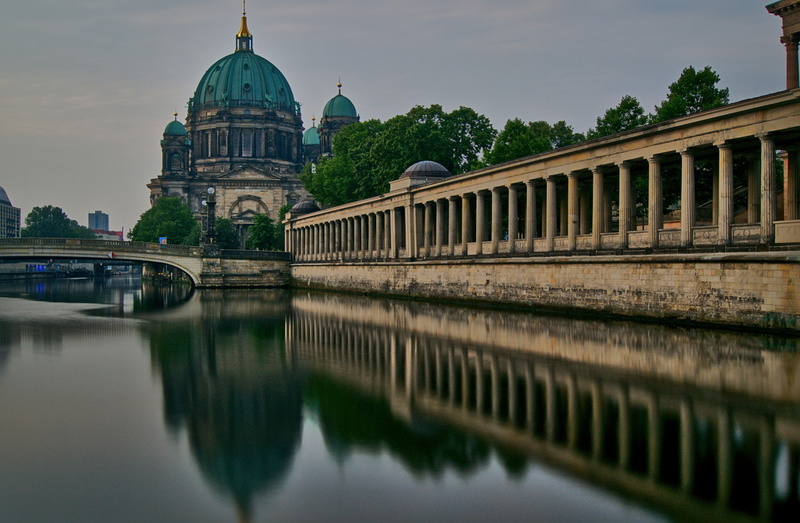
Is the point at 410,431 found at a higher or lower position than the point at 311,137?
lower

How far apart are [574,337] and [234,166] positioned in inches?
5475

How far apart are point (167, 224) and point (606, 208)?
10188cm

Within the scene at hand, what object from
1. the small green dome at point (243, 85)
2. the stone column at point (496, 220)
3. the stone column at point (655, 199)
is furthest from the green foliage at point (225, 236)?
the stone column at point (655, 199)

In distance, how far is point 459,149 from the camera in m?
71.4

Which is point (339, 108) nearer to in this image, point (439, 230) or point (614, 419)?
point (439, 230)

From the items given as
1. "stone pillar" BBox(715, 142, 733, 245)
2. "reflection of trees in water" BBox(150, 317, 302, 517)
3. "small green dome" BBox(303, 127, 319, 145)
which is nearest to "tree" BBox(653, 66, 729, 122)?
"stone pillar" BBox(715, 142, 733, 245)

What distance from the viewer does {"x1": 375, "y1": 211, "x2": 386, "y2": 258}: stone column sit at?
63.1 meters

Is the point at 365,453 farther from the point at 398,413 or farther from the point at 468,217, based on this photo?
the point at 468,217

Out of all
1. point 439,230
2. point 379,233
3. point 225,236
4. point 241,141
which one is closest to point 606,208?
point 439,230

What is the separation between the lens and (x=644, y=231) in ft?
108

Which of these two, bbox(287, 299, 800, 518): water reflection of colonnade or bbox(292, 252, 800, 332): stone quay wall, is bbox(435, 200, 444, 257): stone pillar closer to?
bbox(292, 252, 800, 332): stone quay wall

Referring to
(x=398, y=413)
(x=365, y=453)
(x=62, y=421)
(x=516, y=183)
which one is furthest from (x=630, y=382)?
(x=516, y=183)

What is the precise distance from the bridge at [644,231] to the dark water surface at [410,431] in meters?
3.91

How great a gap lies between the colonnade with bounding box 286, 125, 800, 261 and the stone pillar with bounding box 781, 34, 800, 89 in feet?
14.1
